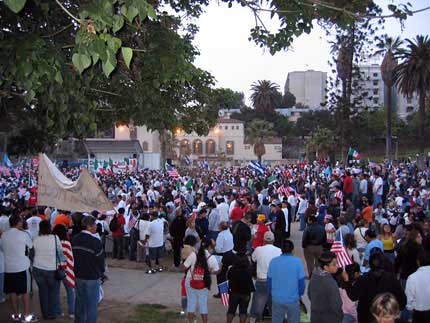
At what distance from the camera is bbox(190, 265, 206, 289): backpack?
782cm

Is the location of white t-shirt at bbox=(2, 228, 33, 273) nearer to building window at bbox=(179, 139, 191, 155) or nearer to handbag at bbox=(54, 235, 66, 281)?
handbag at bbox=(54, 235, 66, 281)

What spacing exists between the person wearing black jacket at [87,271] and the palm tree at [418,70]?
37.4 metres

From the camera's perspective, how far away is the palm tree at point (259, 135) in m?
75.3

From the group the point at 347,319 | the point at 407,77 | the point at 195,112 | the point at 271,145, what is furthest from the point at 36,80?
the point at 271,145

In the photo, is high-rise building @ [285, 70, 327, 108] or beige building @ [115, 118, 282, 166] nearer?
beige building @ [115, 118, 282, 166]

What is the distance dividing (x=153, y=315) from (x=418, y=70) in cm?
3785

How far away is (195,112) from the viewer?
12.2 metres

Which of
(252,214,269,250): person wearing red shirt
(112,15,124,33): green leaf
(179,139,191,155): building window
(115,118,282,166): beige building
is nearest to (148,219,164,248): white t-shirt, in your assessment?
(252,214,269,250): person wearing red shirt

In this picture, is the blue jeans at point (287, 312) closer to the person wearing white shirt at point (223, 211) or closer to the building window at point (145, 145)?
the person wearing white shirt at point (223, 211)

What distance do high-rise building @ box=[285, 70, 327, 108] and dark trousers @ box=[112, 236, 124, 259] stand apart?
11126 cm

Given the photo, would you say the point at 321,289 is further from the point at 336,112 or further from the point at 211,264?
the point at 336,112

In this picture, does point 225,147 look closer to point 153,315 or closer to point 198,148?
point 198,148

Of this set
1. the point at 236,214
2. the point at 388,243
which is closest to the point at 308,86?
the point at 236,214

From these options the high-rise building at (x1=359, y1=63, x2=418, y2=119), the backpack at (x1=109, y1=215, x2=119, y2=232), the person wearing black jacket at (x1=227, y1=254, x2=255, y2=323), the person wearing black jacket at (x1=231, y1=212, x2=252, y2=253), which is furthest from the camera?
the high-rise building at (x1=359, y1=63, x2=418, y2=119)
